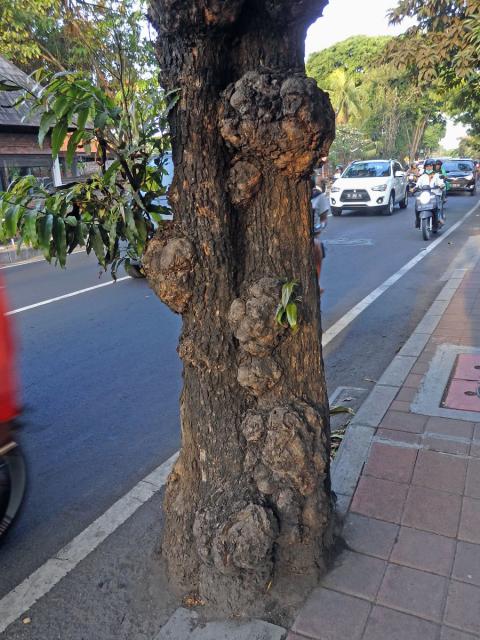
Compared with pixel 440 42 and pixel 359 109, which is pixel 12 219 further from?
pixel 359 109

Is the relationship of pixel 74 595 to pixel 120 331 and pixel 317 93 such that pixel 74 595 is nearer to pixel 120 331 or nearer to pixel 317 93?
pixel 317 93

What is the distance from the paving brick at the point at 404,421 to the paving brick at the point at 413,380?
0.55m

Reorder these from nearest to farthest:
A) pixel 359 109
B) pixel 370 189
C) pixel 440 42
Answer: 1. pixel 440 42
2. pixel 370 189
3. pixel 359 109

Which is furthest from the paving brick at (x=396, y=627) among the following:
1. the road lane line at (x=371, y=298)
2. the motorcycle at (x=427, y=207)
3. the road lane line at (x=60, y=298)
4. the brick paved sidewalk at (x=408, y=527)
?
the motorcycle at (x=427, y=207)

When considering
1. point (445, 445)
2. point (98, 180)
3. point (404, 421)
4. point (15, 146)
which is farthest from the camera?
point (15, 146)

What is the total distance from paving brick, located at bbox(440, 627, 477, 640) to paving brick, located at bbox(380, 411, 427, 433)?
1.63 meters

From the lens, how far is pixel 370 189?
61.1ft

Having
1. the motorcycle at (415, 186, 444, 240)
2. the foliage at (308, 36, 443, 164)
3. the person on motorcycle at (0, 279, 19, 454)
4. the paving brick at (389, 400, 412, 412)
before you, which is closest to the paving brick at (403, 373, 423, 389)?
the paving brick at (389, 400, 412, 412)

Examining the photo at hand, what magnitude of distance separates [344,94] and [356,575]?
130 ft

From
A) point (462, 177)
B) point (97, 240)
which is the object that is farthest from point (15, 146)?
point (462, 177)

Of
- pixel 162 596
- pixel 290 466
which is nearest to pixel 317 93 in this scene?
pixel 290 466

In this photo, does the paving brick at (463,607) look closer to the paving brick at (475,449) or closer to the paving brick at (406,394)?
the paving brick at (475,449)

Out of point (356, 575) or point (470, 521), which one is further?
point (470, 521)

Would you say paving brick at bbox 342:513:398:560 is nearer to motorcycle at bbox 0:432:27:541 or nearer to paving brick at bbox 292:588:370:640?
paving brick at bbox 292:588:370:640
